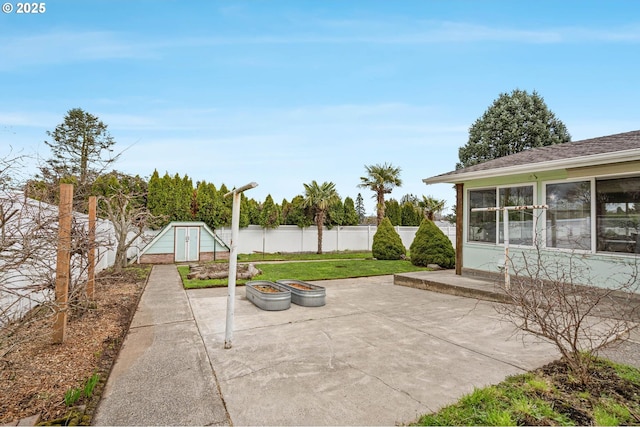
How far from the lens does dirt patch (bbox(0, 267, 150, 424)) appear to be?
A: 8.31 feet

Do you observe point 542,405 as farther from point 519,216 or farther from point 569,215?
point 519,216

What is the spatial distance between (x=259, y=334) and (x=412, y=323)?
8.46 ft

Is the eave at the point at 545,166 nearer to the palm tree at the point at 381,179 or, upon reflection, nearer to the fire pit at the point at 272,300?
the fire pit at the point at 272,300

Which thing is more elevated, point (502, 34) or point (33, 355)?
point (502, 34)

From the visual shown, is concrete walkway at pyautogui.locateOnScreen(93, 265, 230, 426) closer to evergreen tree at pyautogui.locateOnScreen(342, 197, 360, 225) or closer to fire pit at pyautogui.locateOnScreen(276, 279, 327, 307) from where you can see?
fire pit at pyautogui.locateOnScreen(276, 279, 327, 307)

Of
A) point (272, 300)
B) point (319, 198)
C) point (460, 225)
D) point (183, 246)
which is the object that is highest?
point (319, 198)

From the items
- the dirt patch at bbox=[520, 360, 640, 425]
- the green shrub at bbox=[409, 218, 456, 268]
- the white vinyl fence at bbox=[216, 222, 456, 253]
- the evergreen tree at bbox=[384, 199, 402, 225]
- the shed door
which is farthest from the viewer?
the evergreen tree at bbox=[384, 199, 402, 225]

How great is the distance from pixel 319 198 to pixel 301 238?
2.84 metres

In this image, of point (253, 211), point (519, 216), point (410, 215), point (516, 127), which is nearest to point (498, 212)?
point (519, 216)

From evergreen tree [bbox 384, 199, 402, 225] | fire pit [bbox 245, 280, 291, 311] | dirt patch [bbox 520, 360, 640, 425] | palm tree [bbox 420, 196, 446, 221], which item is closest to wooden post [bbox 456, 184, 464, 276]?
fire pit [bbox 245, 280, 291, 311]

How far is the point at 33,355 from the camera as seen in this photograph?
11.8 feet

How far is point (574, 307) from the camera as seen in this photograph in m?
3.11

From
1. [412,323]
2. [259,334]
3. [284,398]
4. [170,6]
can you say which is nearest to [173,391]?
[284,398]

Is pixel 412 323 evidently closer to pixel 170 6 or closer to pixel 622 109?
pixel 170 6
